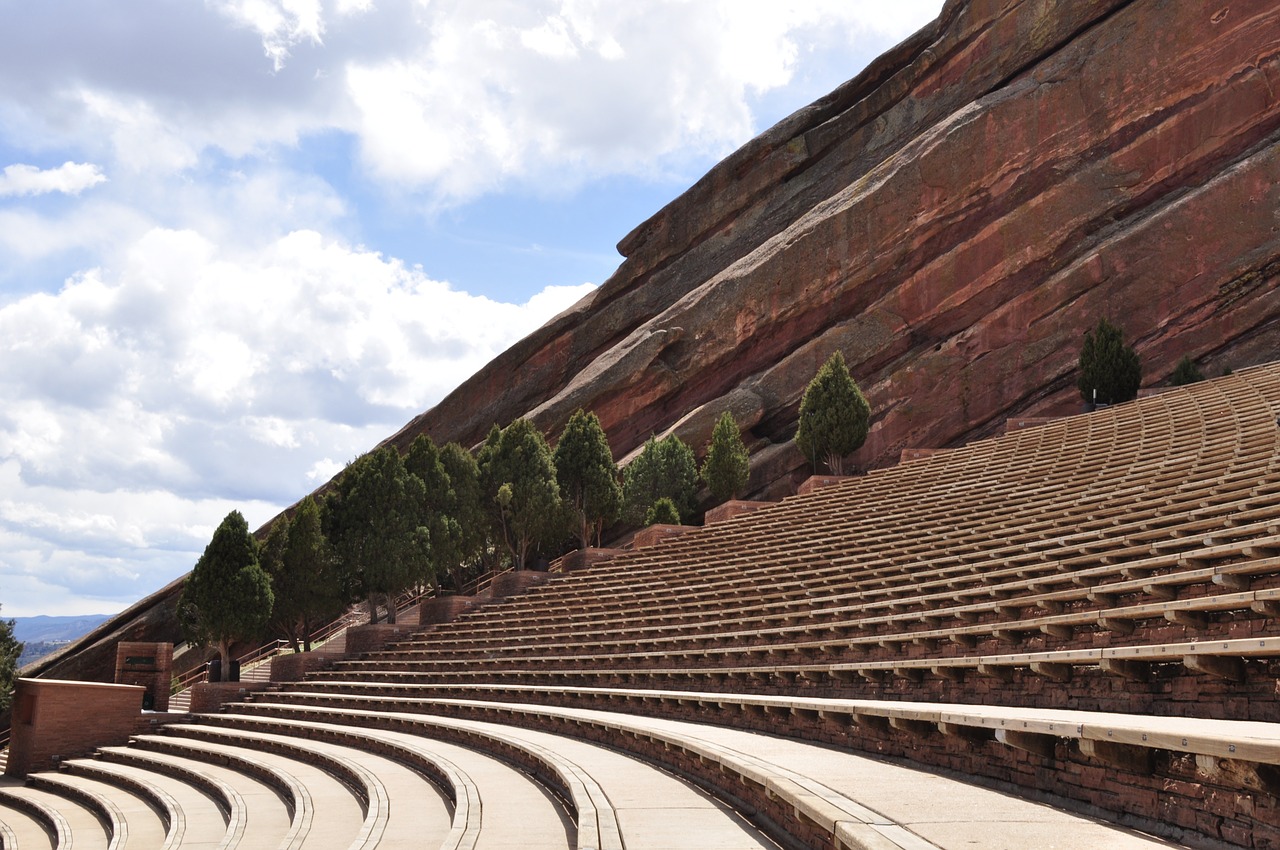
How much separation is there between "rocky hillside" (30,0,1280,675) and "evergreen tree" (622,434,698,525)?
4145 mm

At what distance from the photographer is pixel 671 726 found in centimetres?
1252

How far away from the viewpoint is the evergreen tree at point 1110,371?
1335 inches

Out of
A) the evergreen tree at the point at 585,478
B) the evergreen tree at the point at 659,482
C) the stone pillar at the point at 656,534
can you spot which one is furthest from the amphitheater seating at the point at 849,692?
the evergreen tree at the point at 659,482

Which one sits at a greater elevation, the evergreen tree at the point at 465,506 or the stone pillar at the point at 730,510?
the evergreen tree at the point at 465,506

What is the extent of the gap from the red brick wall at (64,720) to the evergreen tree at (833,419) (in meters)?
21.8

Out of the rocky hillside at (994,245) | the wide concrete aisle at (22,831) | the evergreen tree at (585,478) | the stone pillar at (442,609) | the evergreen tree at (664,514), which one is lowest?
the wide concrete aisle at (22,831)

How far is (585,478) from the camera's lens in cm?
3628

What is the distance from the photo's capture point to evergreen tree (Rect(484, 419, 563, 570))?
3441 cm

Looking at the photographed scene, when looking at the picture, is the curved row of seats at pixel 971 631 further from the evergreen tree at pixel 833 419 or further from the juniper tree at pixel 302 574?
the evergreen tree at pixel 833 419

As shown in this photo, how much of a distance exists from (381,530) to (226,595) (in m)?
4.89

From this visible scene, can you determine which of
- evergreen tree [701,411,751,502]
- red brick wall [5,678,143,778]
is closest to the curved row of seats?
red brick wall [5,678,143,778]

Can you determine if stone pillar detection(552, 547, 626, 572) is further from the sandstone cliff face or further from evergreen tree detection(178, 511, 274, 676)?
the sandstone cliff face

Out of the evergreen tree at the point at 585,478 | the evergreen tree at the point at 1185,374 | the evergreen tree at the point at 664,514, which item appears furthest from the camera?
the evergreen tree at the point at 585,478

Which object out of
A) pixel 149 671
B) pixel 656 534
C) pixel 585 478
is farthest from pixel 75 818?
pixel 585 478
